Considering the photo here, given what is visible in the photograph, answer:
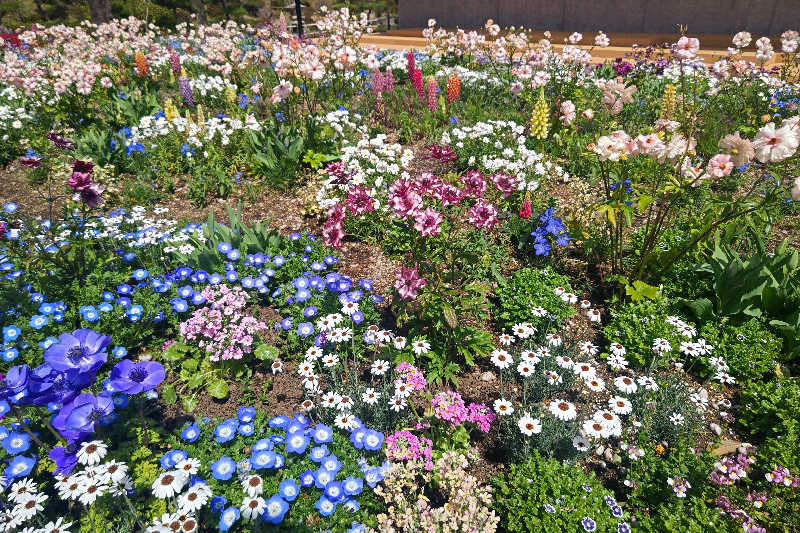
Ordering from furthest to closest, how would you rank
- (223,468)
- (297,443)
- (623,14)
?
(623,14)
(297,443)
(223,468)

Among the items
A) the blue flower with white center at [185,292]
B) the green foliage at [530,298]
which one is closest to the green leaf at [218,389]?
the blue flower with white center at [185,292]

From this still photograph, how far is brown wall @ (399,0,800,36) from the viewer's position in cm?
985

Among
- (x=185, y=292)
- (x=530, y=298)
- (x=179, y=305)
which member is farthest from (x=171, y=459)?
(x=530, y=298)

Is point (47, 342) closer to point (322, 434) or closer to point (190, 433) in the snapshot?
point (190, 433)

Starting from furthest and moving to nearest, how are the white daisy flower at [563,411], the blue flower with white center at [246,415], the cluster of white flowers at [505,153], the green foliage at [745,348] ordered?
the cluster of white flowers at [505,153]
the green foliage at [745,348]
the blue flower with white center at [246,415]
the white daisy flower at [563,411]

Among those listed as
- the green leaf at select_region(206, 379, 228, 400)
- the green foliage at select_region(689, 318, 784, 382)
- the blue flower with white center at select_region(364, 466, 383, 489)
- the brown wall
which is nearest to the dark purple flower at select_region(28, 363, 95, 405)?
the green leaf at select_region(206, 379, 228, 400)

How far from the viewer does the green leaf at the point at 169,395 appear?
9.20 feet

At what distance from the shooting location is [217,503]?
2.02m

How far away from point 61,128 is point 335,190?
4.73 m

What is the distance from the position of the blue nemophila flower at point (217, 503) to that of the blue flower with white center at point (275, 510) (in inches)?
8.5

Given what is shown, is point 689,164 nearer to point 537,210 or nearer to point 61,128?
point 537,210

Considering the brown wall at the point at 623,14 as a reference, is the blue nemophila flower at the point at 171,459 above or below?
below

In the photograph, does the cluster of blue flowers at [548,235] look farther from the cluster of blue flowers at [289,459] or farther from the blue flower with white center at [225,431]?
the blue flower with white center at [225,431]

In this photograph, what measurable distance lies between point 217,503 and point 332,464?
1.82ft
